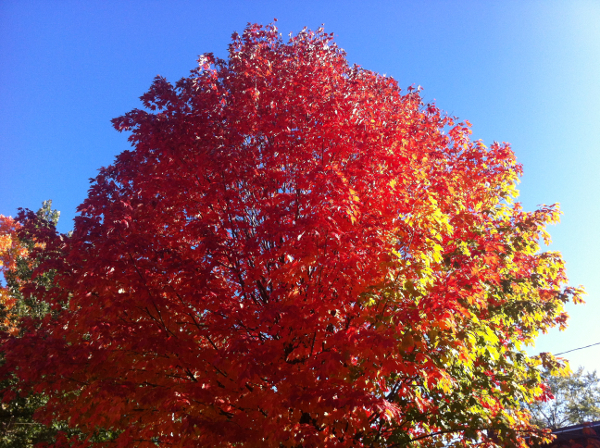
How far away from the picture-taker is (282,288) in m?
5.58

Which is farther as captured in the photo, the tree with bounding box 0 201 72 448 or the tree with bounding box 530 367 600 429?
the tree with bounding box 530 367 600 429

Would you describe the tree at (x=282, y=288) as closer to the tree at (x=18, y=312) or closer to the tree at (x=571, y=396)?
the tree at (x=18, y=312)

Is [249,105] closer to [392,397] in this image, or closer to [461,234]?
[461,234]

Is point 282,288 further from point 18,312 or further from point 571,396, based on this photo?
point 571,396

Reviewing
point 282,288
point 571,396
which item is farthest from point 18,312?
point 571,396

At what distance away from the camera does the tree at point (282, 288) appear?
178 inches

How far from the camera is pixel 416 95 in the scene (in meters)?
9.55

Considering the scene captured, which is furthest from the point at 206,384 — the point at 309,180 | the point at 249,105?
the point at 249,105

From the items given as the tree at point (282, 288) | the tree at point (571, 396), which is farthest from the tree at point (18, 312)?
the tree at point (571, 396)

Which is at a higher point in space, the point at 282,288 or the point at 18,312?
the point at 18,312

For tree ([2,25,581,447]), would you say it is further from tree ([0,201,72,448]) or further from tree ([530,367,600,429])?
tree ([530,367,600,429])

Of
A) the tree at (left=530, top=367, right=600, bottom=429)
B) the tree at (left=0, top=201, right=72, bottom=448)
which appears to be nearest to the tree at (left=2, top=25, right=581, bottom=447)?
the tree at (left=0, top=201, right=72, bottom=448)

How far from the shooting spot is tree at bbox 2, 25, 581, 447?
4.52 m

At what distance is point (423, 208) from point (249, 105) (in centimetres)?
376
